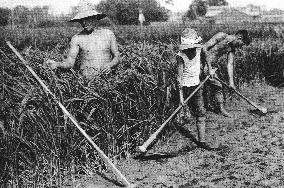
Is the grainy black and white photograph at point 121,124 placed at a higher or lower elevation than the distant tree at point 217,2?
lower

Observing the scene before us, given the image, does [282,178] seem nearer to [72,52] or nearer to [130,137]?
[130,137]

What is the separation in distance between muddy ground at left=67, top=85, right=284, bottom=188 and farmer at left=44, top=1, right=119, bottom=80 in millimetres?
1313

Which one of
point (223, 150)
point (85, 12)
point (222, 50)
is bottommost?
point (223, 150)

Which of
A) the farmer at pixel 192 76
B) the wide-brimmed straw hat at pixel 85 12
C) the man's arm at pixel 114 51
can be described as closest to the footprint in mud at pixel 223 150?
the farmer at pixel 192 76

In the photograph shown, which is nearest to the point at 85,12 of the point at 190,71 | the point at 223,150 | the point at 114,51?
the point at 114,51

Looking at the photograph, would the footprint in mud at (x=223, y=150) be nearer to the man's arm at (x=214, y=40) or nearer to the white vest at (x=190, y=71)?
the white vest at (x=190, y=71)

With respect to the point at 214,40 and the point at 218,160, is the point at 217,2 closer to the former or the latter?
the point at 214,40

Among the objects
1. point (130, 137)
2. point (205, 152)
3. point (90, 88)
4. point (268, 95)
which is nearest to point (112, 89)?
point (90, 88)

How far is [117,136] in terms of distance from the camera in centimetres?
442

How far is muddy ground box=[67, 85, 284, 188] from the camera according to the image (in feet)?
12.9

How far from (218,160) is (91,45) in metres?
Result: 2.14

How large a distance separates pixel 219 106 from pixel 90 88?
3.01 metres

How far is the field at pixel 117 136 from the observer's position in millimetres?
3727

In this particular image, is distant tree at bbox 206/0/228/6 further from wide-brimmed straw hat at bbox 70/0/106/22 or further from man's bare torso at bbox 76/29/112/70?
man's bare torso at bbox 76/29/112/70
